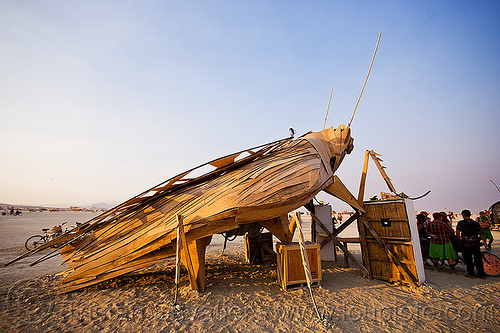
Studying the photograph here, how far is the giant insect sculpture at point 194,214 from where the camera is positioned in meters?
4.91

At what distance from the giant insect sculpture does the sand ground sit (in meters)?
0.60

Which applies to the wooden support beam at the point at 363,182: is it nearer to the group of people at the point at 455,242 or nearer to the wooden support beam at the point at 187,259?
the group of people at the point at 455,242

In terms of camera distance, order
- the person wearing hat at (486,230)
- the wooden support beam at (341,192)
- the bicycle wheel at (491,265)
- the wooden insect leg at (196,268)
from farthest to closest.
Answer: the person wearing hat at (486,230)
the wooden support beam at (341,192)
the bicycle wheel at (491,265)
the wooden insect leg at (196,268)

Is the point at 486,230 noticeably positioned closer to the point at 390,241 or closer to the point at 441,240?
the point at 441,240

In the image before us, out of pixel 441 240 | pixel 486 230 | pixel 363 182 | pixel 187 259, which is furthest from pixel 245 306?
pixel 486 230

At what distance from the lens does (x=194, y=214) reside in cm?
493

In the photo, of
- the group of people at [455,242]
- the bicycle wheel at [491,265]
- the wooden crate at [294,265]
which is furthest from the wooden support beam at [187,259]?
the bicycle wheel at [491,265]

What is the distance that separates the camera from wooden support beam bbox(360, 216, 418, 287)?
581 cm

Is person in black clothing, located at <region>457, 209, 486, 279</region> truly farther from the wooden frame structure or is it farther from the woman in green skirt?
the wooden frame structure

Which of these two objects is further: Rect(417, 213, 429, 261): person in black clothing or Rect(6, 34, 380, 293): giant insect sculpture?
Rect(417, 213, 429, 261): person in black clothing

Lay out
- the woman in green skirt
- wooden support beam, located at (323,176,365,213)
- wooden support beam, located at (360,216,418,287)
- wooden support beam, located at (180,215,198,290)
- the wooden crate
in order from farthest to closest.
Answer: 1. the woman in green skirt
2. wooden support beam, located at (323,176,365,213)
3. wooden support beam, located at (360,216,418,287)
4. the wooden crate
5. wooden support beam, located at (180,215,198,290)


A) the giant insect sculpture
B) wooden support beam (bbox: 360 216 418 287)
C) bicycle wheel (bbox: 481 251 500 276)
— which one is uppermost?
the giant insect sculpture

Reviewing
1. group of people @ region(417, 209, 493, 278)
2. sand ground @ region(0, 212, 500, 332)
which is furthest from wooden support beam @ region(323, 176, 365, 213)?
group of people @ region(417, 209, 493, 278)

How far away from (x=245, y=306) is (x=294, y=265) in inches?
60.1
